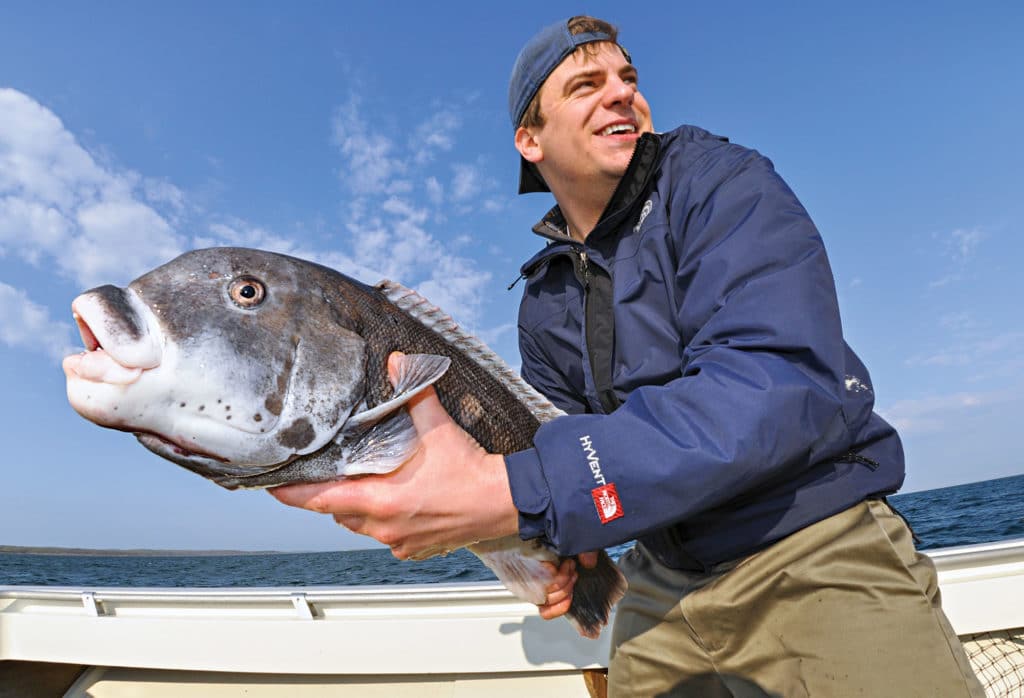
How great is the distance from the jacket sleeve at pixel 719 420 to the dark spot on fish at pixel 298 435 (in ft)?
1.80

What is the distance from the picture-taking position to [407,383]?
179 centimetres

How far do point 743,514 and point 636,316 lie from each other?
33.3 inches

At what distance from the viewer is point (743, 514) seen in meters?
2.23

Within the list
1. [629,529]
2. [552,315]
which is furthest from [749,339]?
[552,315]

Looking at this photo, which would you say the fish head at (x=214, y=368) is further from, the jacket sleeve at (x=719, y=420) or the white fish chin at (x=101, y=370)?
the jacket sleeve at (x=719, y=420)

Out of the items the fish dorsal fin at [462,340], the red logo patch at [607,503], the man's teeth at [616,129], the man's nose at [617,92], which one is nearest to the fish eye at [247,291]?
the fish dorsal fin at [462,340]

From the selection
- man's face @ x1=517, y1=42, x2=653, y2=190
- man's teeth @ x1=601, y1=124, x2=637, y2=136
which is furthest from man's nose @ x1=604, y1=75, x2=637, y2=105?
man's teeth @ x1=601, y1=124, x2=637, y2=136

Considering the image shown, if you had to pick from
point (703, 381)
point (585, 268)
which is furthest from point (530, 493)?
point (585, 268)

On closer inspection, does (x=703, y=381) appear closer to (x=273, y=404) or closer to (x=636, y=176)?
(x=273, y=404)

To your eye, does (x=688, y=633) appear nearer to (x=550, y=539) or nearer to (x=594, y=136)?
(x=550, y=539)

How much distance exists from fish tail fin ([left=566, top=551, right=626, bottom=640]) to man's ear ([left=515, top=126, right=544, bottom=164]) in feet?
6.65

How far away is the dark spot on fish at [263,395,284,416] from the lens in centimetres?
161

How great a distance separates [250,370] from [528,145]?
220 cm

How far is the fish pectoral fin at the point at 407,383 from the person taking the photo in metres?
1.71
